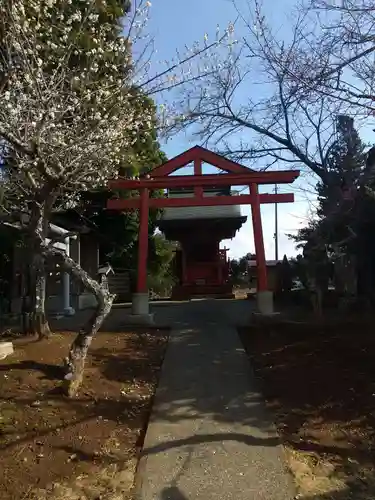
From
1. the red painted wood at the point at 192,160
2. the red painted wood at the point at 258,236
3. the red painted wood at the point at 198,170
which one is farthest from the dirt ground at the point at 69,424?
the red painted wood at the point at 192,160

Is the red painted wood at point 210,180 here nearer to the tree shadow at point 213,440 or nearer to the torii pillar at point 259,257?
the torii pillar at point 259,257

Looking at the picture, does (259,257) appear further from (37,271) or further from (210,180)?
(37,271)

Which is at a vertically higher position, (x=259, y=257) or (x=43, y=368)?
(x=259, y=257)

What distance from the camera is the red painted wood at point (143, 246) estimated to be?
12620mm

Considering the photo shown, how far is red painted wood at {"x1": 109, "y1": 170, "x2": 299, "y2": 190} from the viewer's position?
12.7 m

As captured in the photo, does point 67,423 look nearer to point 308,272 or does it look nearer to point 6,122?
point 6,122

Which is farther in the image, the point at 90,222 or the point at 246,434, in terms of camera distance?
the point at 90,222

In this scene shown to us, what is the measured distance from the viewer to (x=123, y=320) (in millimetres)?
12031

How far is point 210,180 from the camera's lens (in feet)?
42.4

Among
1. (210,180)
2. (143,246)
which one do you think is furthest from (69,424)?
(210,180)

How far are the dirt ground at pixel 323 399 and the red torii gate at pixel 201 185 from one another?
3034 mm

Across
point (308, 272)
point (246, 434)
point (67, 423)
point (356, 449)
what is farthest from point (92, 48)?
point (308, 272)

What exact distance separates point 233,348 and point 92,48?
5.44m

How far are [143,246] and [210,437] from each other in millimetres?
7760
